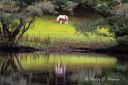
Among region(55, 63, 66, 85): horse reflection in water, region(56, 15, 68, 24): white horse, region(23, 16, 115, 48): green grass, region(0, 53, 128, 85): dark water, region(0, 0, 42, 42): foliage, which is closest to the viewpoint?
region(55, 63, 66, 85): horse reflection in water

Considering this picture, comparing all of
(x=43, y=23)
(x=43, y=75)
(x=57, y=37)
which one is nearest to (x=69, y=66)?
(x=43, y=75)

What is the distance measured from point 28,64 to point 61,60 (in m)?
3.47

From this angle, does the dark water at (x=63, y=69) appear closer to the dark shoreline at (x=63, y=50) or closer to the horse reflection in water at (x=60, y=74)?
the horse reflection in water at (x=60, y=74)

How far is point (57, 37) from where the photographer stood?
42.9 meters

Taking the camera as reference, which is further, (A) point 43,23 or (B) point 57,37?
(A) point 43,23

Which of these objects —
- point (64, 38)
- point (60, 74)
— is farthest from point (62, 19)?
point (60, 74)

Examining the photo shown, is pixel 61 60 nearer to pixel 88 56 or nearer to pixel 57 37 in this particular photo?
pixel 88 56

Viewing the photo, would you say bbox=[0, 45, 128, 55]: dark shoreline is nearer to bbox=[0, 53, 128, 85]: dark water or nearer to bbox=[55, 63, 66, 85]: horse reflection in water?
bbox=[0, 53, 128, 85]: dark water

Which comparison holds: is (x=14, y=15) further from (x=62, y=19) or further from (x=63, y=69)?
(x=62, y=19)

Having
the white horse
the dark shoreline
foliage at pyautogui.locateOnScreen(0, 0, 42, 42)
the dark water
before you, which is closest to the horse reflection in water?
the dark water

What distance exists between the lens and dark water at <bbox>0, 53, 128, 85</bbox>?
24.6 meters

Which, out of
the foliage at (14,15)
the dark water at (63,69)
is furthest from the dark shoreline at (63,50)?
the dark water at (63,69)

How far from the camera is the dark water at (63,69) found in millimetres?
24641

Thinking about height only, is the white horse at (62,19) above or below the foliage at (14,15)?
below
